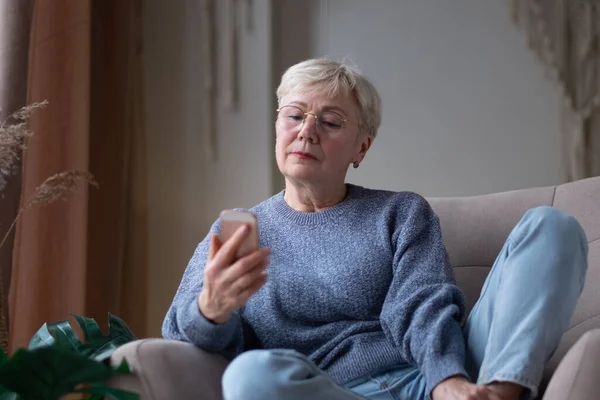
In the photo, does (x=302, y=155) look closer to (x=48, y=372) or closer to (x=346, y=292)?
(x=346, y=292)

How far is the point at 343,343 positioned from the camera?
1.55 metres

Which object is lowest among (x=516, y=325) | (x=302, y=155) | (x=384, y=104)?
(x=516, y=325)

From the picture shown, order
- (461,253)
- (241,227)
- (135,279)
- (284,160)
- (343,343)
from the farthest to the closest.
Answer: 1. (135,279)
2. (461,253)
3. (284,160)
4. (343,343)
5. (241,227)

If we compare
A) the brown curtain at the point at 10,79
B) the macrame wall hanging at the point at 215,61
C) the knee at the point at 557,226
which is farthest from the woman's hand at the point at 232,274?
the macrame wall hanging at the point at 215,61

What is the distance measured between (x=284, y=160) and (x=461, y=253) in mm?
497

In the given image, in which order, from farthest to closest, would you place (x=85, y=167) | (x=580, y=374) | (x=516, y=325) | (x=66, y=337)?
(x=85, y=167), (x=66, y=337), (x=516, y=325), (x=580, y=374)

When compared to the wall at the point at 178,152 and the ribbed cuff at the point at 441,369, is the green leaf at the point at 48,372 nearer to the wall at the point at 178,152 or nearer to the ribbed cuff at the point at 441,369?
the ribbed cuff at the point at 441,369

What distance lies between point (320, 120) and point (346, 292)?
1.25 feet

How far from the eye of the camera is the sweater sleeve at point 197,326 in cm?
144

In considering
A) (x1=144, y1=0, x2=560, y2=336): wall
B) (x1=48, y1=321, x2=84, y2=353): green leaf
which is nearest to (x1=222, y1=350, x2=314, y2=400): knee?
(x1=48, y1=321, x2=84, y2=353): green leaf

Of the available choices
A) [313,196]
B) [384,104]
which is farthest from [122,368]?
[384,104]

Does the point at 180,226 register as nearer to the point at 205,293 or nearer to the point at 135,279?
the point at 135,279

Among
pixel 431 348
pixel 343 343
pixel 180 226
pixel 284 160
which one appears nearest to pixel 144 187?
pixel 180 226

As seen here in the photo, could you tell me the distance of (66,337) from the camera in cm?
151
